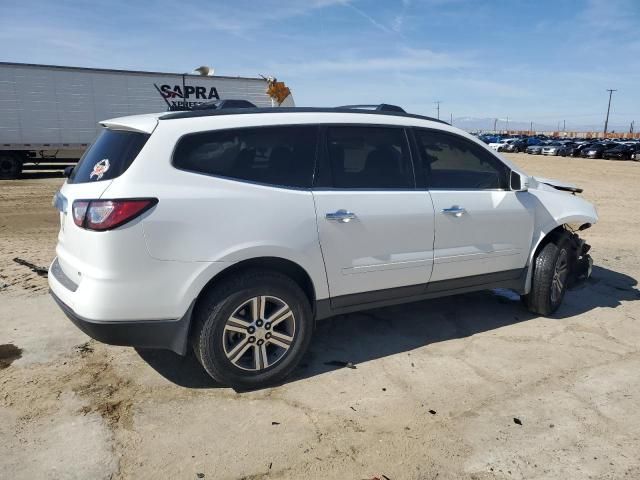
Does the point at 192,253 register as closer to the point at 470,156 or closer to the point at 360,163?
the point at 360,163

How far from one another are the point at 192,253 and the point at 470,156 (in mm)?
2526

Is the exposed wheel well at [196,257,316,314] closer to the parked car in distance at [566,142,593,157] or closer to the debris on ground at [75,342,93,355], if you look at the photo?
the debris on ground at [75,342,93,355]

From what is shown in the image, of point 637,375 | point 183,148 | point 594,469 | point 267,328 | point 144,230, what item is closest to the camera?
point 594,469

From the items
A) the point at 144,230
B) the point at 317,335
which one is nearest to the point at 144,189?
the point at 144,230

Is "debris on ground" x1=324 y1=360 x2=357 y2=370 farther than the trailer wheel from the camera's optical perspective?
No

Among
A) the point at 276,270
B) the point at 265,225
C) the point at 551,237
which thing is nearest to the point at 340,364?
the point at 276,270

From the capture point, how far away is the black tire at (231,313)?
10.5ft

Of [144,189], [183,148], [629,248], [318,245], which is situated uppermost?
[183,148]

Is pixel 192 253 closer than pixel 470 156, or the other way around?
pixel 192 253

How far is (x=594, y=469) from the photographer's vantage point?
2.69m

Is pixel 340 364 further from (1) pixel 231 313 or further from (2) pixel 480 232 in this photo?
(2) pixel 480 232

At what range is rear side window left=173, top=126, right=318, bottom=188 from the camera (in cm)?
315

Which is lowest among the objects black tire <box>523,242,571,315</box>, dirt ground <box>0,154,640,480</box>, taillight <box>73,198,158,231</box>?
dirt ground <box>0,154,640,480</box>

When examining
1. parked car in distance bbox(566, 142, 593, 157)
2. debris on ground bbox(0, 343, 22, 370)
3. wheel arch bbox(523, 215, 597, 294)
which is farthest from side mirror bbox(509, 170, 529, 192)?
parked car in distance bbox(566, 142, 593, 157)
